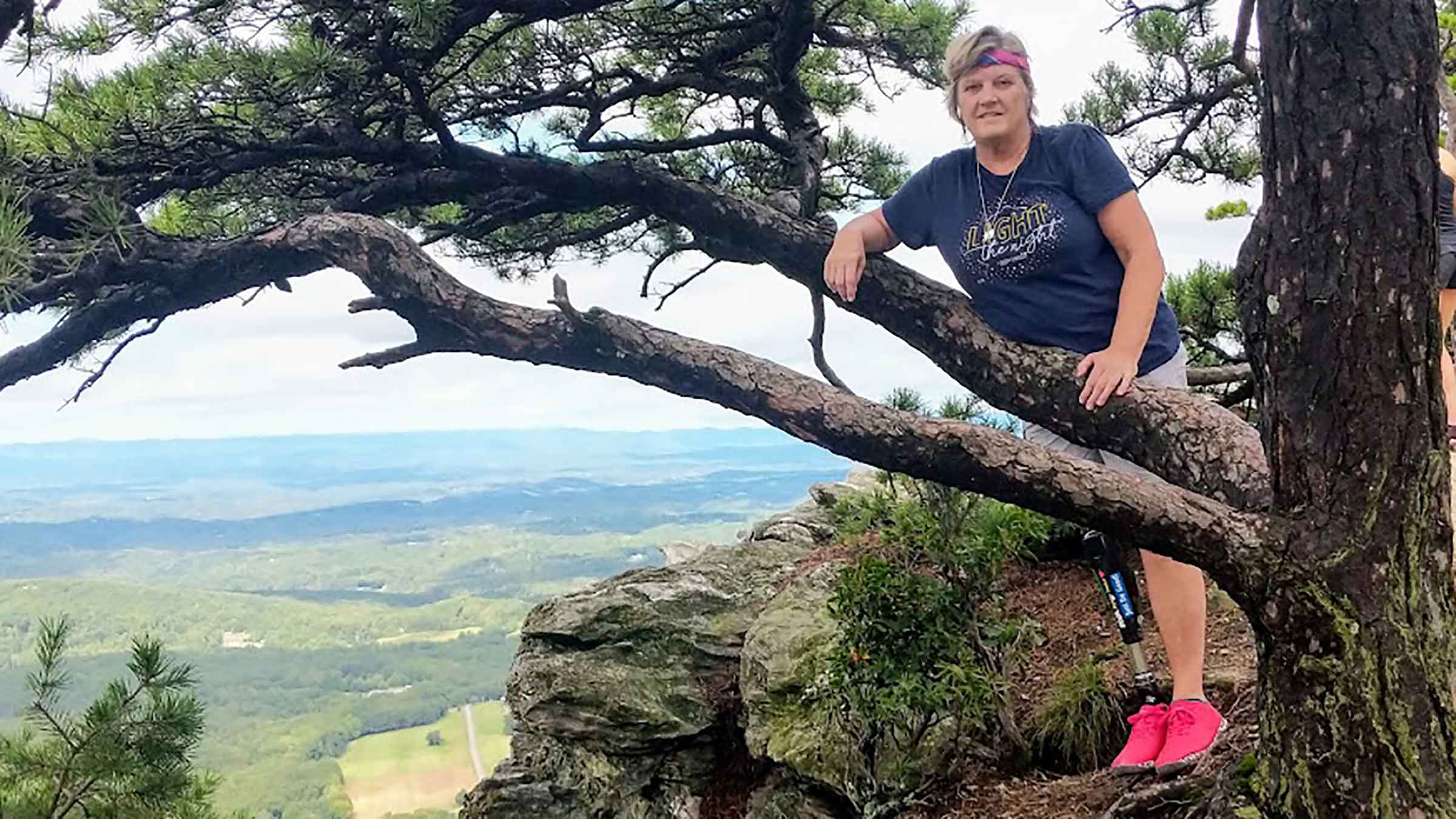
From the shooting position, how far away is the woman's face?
6.85 feet

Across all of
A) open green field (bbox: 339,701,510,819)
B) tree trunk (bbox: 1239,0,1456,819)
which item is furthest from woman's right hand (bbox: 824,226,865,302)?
open green field (bbox: 339,701,510,819)

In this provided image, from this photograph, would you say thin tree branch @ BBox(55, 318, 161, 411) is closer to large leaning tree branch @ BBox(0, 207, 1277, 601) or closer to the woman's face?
large leaning tree branch @ BBox(0, 207, 1277, 601)

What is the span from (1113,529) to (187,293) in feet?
7.42

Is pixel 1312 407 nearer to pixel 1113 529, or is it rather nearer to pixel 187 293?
pixel 1113 529

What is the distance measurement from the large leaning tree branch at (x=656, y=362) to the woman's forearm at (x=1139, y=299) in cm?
15

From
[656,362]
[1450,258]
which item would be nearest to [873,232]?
[656,362]

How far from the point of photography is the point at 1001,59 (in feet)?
6.85

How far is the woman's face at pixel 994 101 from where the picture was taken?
2.09m

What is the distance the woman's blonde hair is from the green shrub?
204cm

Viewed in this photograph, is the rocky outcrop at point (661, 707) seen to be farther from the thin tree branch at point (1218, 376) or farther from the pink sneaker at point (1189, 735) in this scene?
the thin tree branch at point (1218, 376)

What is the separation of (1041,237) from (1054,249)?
0.04 meters

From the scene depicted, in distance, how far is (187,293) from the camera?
2.46 metres

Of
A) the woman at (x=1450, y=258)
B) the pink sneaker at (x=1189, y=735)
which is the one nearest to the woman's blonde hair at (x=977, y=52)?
the pink sneaker at (x=1189, y=735)

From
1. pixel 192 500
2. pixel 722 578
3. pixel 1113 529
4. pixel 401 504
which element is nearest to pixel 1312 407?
pixel 1113 529
